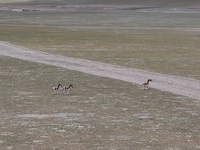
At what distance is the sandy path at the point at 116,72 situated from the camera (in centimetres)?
2450

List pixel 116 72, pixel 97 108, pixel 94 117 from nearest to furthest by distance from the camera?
1. pixel 94 117
2. pixel 97 108
3. pixel 116 72

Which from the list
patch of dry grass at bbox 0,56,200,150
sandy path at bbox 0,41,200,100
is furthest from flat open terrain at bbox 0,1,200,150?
sandy path at bbox 0,41,200,100

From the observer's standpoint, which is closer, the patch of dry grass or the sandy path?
the patch of dry grass

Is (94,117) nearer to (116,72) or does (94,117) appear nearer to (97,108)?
(97,108)

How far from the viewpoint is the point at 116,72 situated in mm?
30016

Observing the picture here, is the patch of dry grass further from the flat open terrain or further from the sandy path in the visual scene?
the sandy path

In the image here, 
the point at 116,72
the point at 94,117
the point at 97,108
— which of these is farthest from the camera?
the point at 116,72

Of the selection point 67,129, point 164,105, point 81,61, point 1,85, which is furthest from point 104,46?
point 67,129

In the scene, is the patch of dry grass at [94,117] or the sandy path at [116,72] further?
the sandy path at [116,72]

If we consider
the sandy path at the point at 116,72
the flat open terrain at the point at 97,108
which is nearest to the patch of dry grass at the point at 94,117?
the flat open terrain at the point at 97,108

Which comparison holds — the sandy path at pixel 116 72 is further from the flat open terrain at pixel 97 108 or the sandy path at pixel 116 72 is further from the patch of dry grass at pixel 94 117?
the patch of dry grass at pixel 94 117

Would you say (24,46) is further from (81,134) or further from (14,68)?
(81,134)

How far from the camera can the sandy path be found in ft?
80.4

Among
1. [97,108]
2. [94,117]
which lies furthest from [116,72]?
[94,117]
